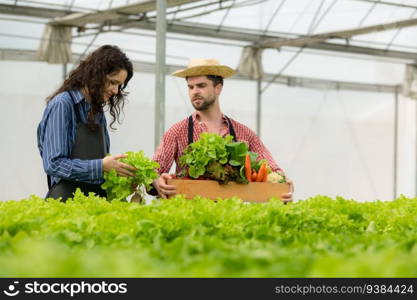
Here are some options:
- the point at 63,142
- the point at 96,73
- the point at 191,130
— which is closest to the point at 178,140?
the point at 191,130

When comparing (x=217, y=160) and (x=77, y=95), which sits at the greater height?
(x=77, y=95)

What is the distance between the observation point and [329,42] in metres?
16.5

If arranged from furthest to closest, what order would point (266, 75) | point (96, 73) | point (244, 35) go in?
point (266, 75), point (244, 35), point (96, 73)

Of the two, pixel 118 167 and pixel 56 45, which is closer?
pixel 118 167

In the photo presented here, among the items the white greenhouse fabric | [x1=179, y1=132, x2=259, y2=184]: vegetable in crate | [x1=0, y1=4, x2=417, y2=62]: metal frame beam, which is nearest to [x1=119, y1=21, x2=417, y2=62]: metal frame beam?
[x1=0, y1=4, x2=417, y2=62]: metal frame beam

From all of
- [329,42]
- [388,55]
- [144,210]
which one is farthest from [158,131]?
[388,55]

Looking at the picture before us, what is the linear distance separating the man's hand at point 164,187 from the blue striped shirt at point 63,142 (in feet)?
1.11

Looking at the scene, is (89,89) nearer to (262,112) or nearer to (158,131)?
(158,131)

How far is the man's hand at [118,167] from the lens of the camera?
183 inches

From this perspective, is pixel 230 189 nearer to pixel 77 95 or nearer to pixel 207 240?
pixel 77 95

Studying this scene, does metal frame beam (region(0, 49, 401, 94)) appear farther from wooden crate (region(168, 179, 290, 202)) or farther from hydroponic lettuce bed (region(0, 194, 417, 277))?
hydroponic lettuce bed (region(0, 194, 417, 277))

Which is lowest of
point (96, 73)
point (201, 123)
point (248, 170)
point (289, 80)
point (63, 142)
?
point (248, 170)

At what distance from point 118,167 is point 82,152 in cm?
29

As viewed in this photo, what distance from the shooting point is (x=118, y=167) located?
15.4 ft
